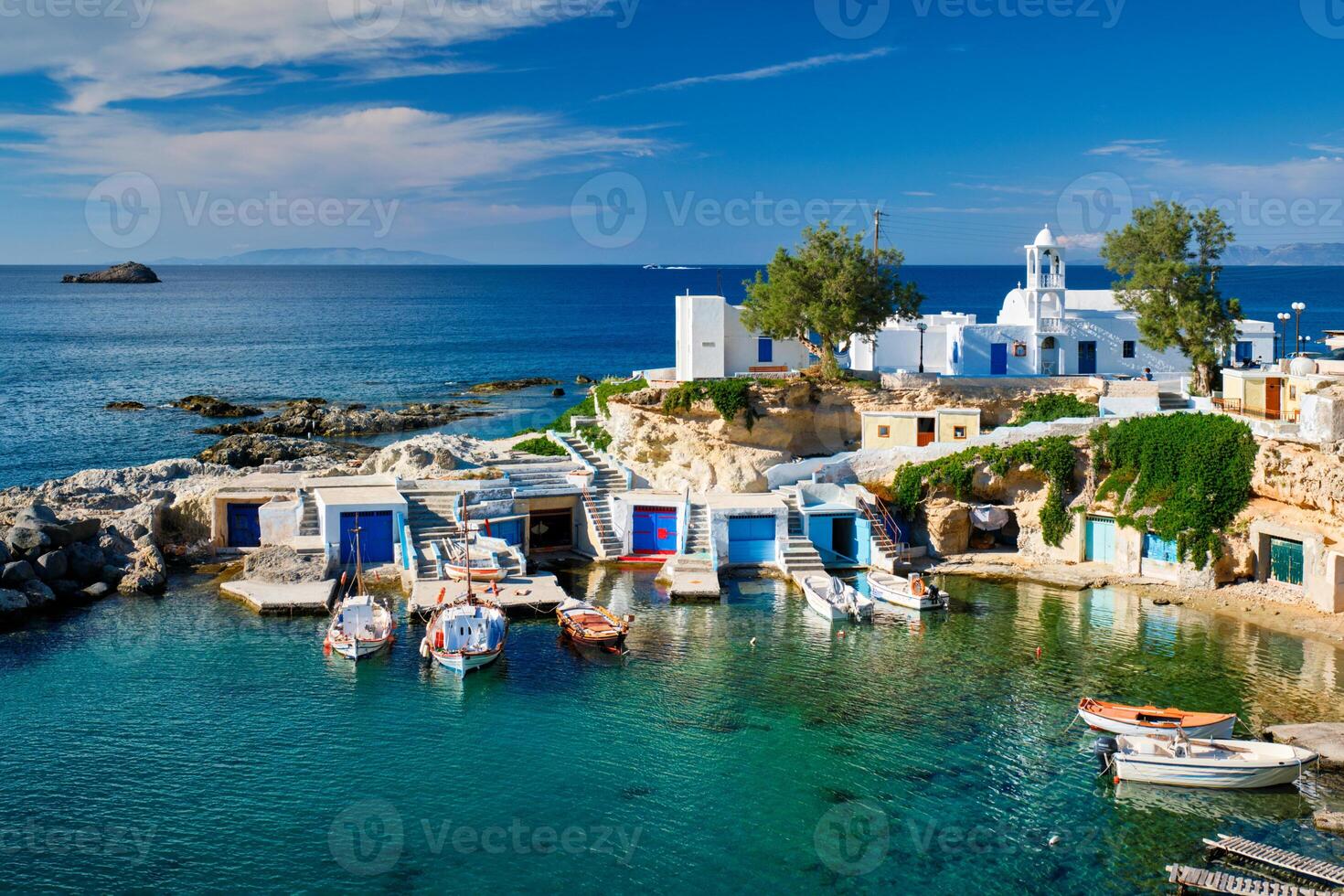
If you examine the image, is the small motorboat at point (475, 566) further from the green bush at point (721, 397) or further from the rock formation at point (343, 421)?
the rock formation at point (343, 421)

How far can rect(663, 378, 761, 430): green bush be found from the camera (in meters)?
49.6

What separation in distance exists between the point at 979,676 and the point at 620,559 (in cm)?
1619

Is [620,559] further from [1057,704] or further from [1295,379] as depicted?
[1295,379]

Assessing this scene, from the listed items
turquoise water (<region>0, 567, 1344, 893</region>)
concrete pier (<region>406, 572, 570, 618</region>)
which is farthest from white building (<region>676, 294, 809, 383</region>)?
turquoise water (<region>0, 567, 1344, 893</region>)

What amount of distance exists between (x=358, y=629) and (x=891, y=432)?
25.0 metres

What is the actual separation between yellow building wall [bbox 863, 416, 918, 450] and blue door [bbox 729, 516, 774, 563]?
7698mm

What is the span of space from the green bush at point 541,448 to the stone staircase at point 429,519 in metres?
8.47

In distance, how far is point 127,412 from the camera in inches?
3302

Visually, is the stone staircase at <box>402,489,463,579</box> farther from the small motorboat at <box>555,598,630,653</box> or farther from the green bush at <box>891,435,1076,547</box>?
the green bush at <box>891,435,1076,547</box>

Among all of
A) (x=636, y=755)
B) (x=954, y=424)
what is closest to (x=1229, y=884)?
(x=636, y=755)

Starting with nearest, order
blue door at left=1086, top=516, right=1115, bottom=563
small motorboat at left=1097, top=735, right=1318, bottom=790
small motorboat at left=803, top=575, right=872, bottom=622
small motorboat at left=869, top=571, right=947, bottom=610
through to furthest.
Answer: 1. small motorboat at left=1097, top=735, right=1318, bottom=790
2. small motorboat at left=803, top=575, right=872, bottom=622
3. small motorboat at left=869, top=571, right=947, bottom=610
4. blue door at left=1086, top=516, right=1115, bottom=563

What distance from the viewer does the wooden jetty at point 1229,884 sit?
838 inches

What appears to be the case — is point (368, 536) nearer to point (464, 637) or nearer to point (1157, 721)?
point (464, 637)

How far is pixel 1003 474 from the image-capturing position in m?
43.6
